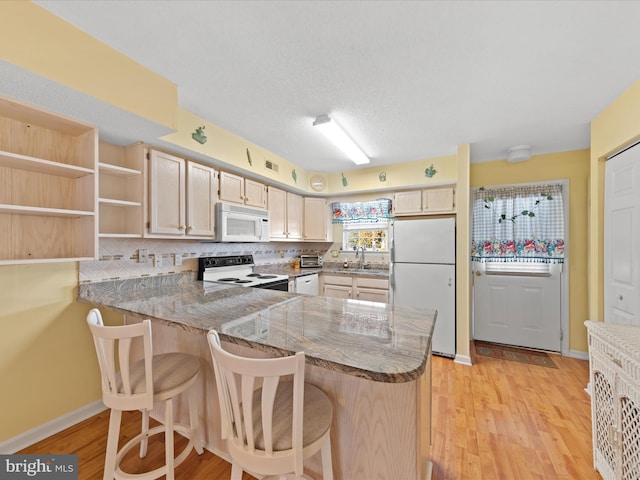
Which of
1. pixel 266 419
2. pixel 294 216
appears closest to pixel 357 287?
pixel 294 216

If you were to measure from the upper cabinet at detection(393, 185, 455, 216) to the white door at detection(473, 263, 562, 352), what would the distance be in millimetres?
1051

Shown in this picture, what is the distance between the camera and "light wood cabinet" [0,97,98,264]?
1649 millimetres

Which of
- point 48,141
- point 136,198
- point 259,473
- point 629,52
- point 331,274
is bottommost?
point 259,473

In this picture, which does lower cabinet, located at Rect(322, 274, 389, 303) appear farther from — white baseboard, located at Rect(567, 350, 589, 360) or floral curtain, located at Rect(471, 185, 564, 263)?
white baseboard, located at Rect(567, 350, 589, 360)

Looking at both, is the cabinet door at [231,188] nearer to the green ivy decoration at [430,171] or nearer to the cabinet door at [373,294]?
the cabinet door at [373,294]

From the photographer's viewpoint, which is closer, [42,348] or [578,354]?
[42,348]

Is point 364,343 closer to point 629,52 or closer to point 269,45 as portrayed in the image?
point 269,45

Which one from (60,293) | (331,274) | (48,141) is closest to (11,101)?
(48,141)

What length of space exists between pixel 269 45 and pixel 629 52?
2.15m

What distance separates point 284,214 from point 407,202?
1761mm

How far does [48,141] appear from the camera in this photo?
6.03ft

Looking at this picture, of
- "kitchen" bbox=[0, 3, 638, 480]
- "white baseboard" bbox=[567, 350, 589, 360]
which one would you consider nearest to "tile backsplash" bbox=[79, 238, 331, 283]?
"kitchen" bbox=[0, 3, 638, 480]

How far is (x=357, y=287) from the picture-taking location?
3730mm

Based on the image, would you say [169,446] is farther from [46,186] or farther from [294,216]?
[294,216]
